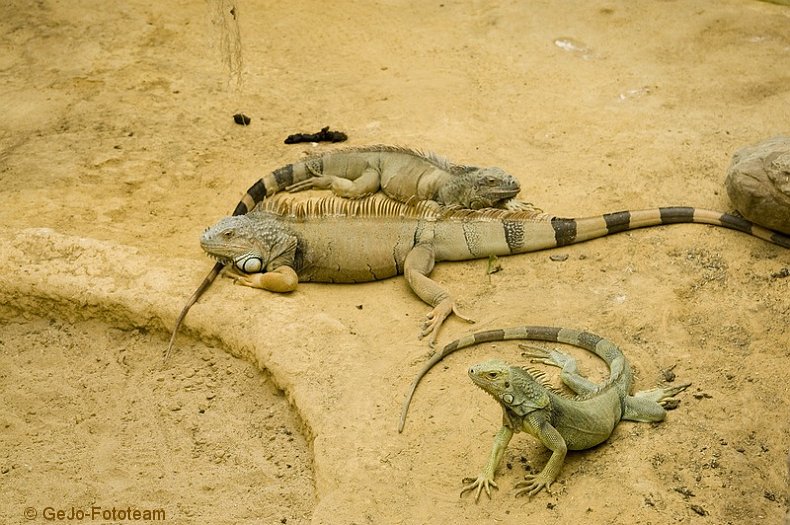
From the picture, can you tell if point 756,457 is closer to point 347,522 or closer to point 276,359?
point 347,522

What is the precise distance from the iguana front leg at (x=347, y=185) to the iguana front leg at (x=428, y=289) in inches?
52.6

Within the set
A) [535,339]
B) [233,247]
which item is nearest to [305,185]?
[233,247]

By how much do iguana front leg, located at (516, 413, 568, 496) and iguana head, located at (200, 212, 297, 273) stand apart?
9.07 ft

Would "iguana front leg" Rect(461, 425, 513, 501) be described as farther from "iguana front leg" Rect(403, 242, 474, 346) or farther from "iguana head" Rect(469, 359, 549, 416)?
"iguana front leg" Rect(403, 242, 474, 346)

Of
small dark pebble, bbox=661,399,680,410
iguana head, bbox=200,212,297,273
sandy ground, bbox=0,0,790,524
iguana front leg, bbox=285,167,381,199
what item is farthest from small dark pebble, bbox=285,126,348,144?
small dark pebble, bbox=661,399,680,410

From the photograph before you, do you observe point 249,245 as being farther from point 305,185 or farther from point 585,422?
point 585,422

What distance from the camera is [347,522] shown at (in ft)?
15.4

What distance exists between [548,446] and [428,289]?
1.99 metres

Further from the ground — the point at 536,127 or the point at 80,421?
the point at 536,127

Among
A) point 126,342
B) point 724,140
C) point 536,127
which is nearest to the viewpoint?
point 126,342

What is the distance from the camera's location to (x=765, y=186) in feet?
20.9

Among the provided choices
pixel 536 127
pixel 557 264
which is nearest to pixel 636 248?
pixel 557 264

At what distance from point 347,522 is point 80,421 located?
2289mm

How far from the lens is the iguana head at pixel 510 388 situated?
4.67 meters
